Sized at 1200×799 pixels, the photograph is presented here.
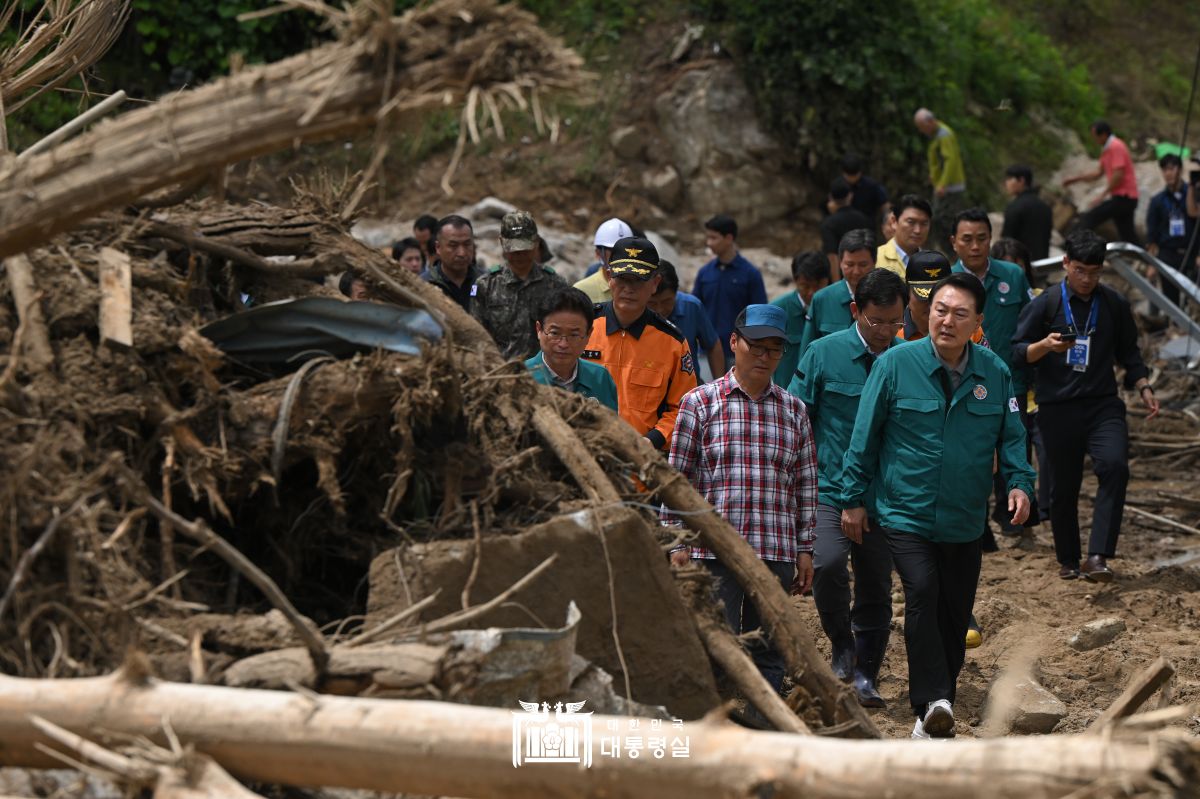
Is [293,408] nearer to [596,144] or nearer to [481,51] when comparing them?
[481,51]

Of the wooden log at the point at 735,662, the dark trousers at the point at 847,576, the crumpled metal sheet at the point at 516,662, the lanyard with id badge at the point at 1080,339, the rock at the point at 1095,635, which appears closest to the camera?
the crumpled metal sheet at the point at 516,662

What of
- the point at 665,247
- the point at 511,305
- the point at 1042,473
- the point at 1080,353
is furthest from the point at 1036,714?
the point at 665,247

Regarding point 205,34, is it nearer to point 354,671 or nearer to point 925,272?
point 925,272

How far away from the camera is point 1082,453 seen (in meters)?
8.92

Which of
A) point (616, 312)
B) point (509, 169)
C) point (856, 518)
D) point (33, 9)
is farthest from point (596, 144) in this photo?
point (856, 518)

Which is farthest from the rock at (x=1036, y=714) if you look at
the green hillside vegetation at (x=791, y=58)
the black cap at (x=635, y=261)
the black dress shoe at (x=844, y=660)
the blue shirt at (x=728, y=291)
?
the green hillside vegetation at (x=791, y=58)

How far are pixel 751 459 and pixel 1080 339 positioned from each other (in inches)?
129

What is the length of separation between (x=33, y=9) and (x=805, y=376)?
10654 millimetres

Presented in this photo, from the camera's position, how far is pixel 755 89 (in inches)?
607

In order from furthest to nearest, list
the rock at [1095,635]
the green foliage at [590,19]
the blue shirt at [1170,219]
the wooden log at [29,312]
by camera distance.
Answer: the green foliage at [590,19] → the blue shirt at [1170,219] → the rock at [1095,635] → the wooden log at [29,312]

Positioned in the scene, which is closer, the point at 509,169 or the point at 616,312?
the point at 616,312

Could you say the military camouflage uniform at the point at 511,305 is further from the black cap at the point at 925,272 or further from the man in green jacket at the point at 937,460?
the man in green jacket at the point at 937,460

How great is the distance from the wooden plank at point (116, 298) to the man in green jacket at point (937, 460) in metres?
3.18

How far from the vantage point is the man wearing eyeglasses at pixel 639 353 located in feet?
23.7
